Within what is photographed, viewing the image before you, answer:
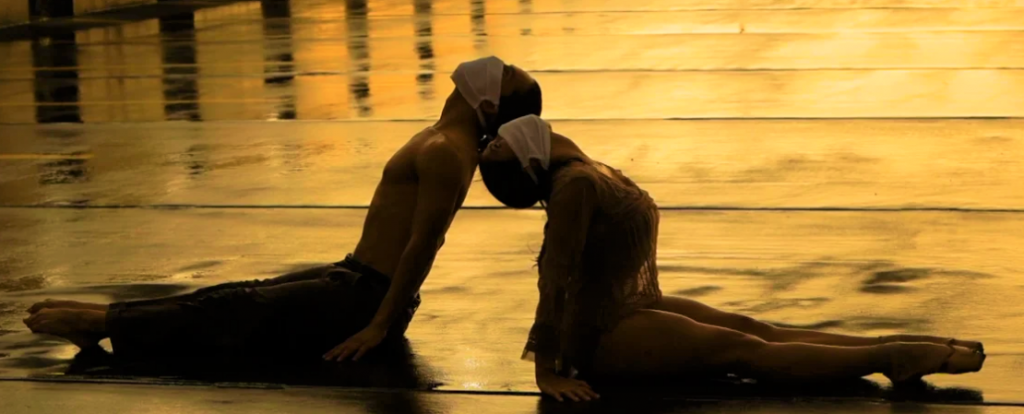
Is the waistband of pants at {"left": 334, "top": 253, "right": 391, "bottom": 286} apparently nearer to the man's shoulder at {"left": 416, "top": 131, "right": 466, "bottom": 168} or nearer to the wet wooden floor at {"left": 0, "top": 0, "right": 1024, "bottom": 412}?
the wet wooden floor at {"left": 0, "top": 0, "right": 1024, "bottom": 412}

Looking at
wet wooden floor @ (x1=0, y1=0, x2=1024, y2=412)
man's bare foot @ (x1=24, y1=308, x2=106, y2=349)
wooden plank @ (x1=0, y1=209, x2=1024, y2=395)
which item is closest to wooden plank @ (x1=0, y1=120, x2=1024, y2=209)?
wet wooden floor @ (x1=0, y1=0, x2=1024, y2=412)

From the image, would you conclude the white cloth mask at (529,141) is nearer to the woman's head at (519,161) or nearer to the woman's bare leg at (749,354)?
the woman's head at (519,161)

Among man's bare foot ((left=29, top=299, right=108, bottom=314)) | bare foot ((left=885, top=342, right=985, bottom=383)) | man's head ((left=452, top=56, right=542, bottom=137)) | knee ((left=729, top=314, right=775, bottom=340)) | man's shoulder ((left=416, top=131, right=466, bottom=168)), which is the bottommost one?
bare foot ((left=885, top=342, right=985, bottom=383))

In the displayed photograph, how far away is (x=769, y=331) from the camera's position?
614cm

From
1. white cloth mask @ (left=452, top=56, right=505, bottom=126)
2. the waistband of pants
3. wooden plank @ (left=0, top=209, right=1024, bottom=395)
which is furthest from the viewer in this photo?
wooden plank @ (left=0, top=209, right=1024, bottom=395)

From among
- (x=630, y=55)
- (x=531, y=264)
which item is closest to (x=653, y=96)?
(x=630, y=55)

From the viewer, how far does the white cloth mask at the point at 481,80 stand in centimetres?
629

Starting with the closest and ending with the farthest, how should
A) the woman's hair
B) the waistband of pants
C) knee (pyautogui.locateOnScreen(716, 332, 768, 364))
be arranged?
1. the woman's hair
2. knee (pyautogui.locateOnScreen(716, 332, 768, 364))
3. the waistband of pants

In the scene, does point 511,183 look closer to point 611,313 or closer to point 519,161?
point 519,161

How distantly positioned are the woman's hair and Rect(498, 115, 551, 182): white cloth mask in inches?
1.4

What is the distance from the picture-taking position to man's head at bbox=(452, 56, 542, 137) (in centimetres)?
630

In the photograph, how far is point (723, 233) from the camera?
895cm

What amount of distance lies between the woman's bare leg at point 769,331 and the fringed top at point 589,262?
8.2 inches

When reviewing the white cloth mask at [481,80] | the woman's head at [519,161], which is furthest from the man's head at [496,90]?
the woman's head at [519,161]
